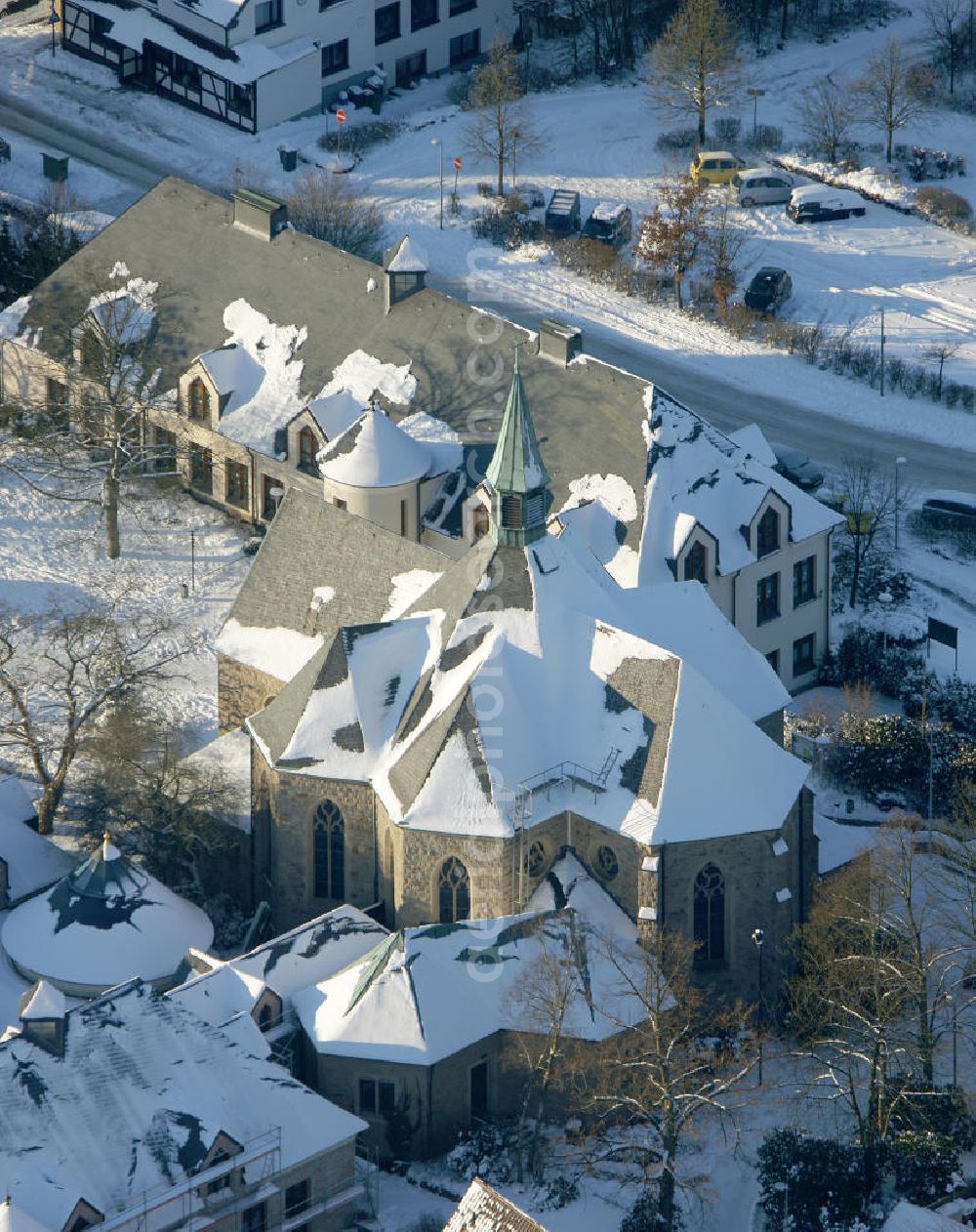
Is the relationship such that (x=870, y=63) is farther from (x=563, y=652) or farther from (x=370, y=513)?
(x=563, y=652)

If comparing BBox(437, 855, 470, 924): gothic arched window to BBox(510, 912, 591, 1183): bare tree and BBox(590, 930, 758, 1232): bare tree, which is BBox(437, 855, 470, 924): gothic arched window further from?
BBox(590, 930, 758, 1232): bare tree

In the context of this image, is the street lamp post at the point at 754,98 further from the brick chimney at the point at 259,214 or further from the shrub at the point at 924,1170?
the shrub at the point at 924,1170

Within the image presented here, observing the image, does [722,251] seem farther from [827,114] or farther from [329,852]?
[329,852]

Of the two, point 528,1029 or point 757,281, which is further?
point 757,281

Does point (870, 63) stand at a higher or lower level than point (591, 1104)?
higher

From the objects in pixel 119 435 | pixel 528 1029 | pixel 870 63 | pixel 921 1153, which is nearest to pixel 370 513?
pixel 119 435

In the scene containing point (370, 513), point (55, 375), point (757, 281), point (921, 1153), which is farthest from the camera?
point (757, 281)

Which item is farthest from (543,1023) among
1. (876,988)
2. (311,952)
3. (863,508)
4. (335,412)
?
(863,508)
